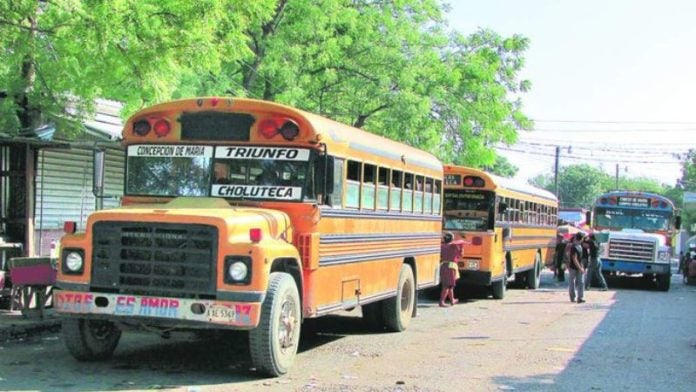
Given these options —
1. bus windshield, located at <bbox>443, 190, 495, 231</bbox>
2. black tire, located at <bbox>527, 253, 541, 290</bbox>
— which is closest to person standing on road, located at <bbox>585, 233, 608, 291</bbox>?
black tire, located at <bbox>527, 253, 541, 290</bbox>

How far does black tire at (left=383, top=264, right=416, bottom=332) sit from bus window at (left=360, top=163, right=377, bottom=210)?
187 centimetres

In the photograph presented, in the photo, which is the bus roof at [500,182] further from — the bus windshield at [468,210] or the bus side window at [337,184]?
the bus side window at [337,184]

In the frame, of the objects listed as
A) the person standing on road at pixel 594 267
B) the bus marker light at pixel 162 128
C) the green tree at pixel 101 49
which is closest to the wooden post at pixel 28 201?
the green tree at pixel 101 49

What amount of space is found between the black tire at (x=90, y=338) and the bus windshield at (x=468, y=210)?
10143 millimetres

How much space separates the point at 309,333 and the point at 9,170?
548 centimetres

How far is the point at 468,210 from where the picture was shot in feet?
57.4

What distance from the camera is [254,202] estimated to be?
8305mm

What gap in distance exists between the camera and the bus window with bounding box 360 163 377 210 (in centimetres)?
980

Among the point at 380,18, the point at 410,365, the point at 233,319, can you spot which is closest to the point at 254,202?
the point at 233,319

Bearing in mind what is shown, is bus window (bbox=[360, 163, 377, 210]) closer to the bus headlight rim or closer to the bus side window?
the bus side window

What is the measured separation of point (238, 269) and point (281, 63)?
1011 cm

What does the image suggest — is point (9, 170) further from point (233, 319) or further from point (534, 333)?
point (534, 333)

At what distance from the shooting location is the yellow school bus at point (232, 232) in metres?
7.28

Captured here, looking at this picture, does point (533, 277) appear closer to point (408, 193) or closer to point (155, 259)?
point (408, 193)
